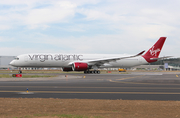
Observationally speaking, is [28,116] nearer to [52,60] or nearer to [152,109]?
[152,109]

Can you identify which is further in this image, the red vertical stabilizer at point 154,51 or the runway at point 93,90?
the red vertical stabilizer at point 154,51

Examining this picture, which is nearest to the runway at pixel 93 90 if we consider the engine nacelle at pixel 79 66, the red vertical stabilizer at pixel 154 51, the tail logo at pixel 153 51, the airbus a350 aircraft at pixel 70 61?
the engine nacelle at pixel 79 66

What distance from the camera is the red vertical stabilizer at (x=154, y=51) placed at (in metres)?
55.1

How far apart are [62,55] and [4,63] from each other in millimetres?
74607

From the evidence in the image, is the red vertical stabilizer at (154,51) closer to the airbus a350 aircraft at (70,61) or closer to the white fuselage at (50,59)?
the airbus a350 aircraft at (70,61)

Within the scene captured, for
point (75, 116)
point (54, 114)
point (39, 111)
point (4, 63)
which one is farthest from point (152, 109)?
point (4, 63)

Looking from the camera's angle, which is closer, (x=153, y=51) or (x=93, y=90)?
(x=93, y=90)

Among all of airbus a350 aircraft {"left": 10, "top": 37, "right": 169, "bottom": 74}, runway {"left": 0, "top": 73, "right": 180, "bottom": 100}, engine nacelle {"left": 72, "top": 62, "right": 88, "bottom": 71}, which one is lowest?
runway {"left": 0, "top": 73, "right": 180, "bottom": 100}

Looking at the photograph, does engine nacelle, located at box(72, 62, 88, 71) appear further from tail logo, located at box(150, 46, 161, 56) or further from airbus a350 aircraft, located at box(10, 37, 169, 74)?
tail logo, located at box(150, 46, 161, 56)

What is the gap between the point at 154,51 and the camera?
55.2 metres

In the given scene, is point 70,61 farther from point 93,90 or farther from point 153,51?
point 93,90

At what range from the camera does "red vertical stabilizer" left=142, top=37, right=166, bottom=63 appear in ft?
181

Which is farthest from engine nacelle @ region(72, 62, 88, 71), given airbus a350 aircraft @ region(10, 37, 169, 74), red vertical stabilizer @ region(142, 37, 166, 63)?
red vertical stabilizer @ region(142, 37, 166, 63)

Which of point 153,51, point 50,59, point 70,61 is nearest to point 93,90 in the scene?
point 50,59
